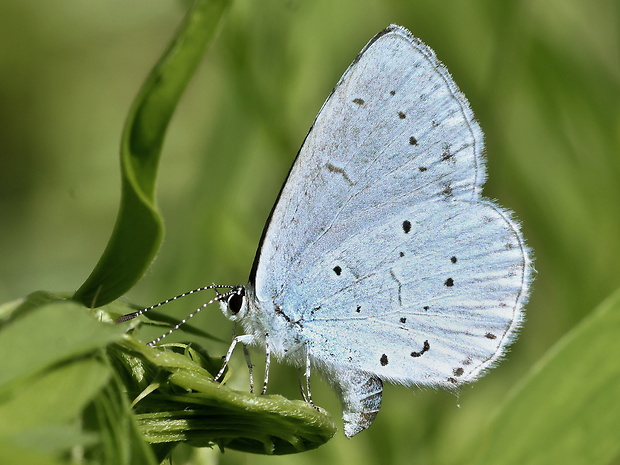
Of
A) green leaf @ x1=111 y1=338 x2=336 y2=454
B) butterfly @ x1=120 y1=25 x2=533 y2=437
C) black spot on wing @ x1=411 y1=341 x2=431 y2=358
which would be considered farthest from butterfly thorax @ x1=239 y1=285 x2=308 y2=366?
green leaf @ x1=111 y1=338 x2=336 y2=454

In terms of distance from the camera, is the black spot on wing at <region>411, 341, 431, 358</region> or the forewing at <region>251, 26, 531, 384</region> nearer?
the forewing at <region>251, 26, 531, 384</region>

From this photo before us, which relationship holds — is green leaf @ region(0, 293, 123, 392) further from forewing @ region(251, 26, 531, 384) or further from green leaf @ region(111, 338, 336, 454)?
forewing @ region(251, 26, 531, 384)

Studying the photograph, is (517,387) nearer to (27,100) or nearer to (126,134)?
(126,134)

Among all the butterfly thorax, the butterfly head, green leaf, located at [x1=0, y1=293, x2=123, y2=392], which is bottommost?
the butterfly thorax

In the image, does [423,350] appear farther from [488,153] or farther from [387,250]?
[488,153]

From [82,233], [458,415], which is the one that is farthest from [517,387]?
[82,233]

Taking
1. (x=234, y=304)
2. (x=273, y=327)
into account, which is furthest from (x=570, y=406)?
(x=234, y=304)

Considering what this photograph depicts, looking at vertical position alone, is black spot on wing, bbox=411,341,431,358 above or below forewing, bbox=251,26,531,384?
below

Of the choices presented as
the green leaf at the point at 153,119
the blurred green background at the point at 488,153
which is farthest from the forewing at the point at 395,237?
the green leaf at the point at 153,119
